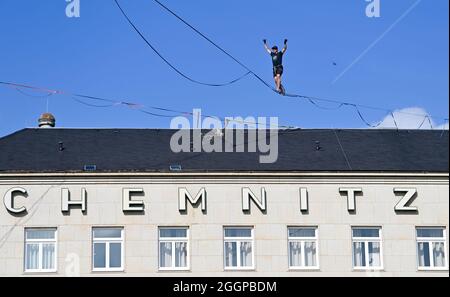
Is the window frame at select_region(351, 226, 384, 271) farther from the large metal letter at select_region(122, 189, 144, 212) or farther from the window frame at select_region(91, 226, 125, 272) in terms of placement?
the window frame at select_region(91, 226, 125, 272)

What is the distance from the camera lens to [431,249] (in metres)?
35.7

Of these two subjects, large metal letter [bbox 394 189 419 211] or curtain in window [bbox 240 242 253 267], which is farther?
large metal letter [bbox 394 189 419 211]

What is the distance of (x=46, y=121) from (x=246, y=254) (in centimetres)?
1050

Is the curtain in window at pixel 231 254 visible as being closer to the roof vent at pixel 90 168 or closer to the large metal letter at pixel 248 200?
the large metal letter at pixel 248 200

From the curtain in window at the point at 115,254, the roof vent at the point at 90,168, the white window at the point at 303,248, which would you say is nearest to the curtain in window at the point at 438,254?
the white window at the point at 303,248

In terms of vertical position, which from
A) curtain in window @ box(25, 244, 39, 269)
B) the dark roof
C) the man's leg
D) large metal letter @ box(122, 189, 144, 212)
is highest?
the man's leg

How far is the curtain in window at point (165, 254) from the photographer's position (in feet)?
115

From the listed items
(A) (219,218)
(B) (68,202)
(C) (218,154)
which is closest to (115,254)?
(B) (68,202)

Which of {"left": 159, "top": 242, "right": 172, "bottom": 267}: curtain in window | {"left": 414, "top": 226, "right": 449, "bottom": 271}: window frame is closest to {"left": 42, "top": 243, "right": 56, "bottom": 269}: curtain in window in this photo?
{"left": 159, "top": 242, "right": 172, "bottom": 267}: curtain in window

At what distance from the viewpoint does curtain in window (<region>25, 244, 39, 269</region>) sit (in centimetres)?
3481

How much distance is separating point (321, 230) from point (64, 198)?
884 centimetres

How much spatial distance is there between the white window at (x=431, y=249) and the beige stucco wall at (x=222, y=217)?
294 millimetres

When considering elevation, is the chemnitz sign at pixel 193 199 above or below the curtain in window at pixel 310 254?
above
